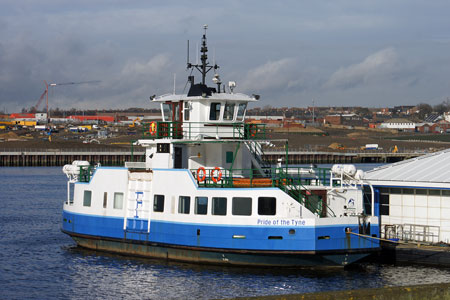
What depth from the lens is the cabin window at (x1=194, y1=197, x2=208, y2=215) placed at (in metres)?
25.4

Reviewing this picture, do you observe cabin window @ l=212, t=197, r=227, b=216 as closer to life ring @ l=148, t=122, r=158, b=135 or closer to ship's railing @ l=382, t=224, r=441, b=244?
life ring @ l=148, t=122, r=158, b=135

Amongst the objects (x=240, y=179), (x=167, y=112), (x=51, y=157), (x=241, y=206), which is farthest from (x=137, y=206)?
(x=51, y=157)

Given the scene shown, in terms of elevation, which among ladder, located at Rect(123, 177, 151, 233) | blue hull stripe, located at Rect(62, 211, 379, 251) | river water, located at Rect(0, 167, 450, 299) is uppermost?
ladder, located at Rect(123, 177, 151, 233)

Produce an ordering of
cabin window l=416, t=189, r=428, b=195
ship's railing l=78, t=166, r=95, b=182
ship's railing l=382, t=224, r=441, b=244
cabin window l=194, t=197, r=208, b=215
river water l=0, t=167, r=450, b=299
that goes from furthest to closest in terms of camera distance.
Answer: ship's railing l=78, t=166, r=95, b=182
cabin window l=416, t=189, r=428, b=195
ship's railing l=382, t=224, r=441, b=244
cabin window l=194, t=197, r=208, b=215
river water l=0, t=167, r=450, b=299

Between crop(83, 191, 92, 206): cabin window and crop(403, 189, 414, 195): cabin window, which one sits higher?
crop(403, 189, 414, 195): cabin window

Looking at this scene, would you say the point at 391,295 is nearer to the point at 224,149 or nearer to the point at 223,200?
the point at 223,200

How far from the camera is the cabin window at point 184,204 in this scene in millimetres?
25828

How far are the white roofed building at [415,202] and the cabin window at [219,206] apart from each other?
618 cm

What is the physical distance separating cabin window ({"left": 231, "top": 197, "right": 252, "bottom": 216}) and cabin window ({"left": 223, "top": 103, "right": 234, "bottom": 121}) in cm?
486

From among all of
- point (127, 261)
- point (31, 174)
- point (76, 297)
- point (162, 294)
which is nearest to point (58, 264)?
point (127, 261)

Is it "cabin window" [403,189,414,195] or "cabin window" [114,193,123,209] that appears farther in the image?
"cabin window" [114,193,123,209]

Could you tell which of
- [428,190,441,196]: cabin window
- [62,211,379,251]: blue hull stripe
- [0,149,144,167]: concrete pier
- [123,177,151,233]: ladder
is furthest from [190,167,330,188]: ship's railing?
[0,149,144,167]: concrete pier

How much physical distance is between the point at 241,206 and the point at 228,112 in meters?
5.31

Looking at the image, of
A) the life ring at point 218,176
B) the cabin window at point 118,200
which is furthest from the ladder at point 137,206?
the life ring at point 218,176
